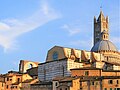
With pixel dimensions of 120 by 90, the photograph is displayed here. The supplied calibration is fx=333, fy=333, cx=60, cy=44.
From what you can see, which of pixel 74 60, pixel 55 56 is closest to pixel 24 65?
pixel 55 56

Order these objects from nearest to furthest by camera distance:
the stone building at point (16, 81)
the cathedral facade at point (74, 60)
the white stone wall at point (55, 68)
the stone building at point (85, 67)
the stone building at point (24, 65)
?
the stone building at point (85, 67) → the stone building at point (16, 81) → the white stone wall at point (55, 68) → the cathedral facade at point (74, 60) → the stone building at point (24, 65)

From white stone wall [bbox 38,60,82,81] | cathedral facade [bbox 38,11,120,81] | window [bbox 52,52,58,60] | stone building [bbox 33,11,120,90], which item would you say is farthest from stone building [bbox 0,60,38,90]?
window [bbox 52,52,58,60]

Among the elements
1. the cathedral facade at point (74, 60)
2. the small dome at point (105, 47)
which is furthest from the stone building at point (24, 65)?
the small dome at point (105, 47)

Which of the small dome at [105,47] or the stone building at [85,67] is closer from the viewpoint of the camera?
the stone building at [85,67]

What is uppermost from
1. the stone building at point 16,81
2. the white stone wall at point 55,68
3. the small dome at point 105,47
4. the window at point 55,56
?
the small dome at point 105,47

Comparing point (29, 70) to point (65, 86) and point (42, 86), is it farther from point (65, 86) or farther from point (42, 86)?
point (65, 86)

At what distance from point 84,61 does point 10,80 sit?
13.3 m

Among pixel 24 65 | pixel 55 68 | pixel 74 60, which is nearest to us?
pixel 74 60

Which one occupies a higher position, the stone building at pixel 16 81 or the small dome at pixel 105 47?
the small dome at pixel 105 47

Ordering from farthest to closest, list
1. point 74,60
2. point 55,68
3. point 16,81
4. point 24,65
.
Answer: point 24,65
point 55,68
point 74,60
point 16,81

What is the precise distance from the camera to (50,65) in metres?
57.3

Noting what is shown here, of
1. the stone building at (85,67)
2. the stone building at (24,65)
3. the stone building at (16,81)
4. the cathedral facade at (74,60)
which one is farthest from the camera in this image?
the stone building at (24,65)

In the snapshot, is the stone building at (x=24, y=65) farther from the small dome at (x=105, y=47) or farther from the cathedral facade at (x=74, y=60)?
the small dome at (x=105, y=47)

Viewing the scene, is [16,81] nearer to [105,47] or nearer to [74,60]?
[74,60]
